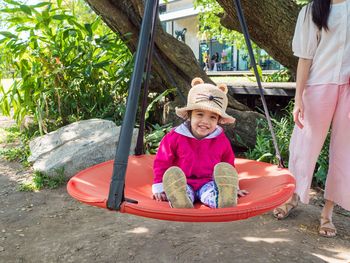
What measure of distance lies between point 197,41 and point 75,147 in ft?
54.7

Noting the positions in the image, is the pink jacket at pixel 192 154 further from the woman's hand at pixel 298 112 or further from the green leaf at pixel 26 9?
the green leaf at pixel 26 9

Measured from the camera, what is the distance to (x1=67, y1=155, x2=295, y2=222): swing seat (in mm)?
1332

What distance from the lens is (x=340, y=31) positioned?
6.81 feet

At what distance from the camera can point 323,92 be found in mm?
2178

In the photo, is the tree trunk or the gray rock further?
the tree trunk

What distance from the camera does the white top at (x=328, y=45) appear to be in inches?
81.4

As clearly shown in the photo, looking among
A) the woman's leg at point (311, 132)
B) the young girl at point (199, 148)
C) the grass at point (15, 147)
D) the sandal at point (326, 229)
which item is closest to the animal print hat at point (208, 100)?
the young girl at point (199, 148)

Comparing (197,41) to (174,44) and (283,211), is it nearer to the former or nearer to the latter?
(174,44)

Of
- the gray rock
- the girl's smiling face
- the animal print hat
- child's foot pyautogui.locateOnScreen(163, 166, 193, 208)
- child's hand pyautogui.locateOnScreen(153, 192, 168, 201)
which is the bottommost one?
the gray rock

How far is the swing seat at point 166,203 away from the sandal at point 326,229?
2.29 ft

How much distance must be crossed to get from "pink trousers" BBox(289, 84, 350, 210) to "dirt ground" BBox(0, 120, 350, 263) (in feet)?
1.01

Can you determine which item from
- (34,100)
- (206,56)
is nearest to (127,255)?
(34,100)

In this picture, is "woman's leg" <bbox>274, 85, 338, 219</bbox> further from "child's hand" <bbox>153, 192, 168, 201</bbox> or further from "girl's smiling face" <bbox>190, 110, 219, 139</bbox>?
"child's hand" <bbox>153, 192, 168, 201</bbox>

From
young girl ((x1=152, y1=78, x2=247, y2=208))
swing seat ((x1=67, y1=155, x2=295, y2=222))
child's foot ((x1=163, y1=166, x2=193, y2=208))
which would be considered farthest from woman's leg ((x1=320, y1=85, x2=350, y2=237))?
child's foot ((x1=163, y1=166, x2=193, y2=208))
